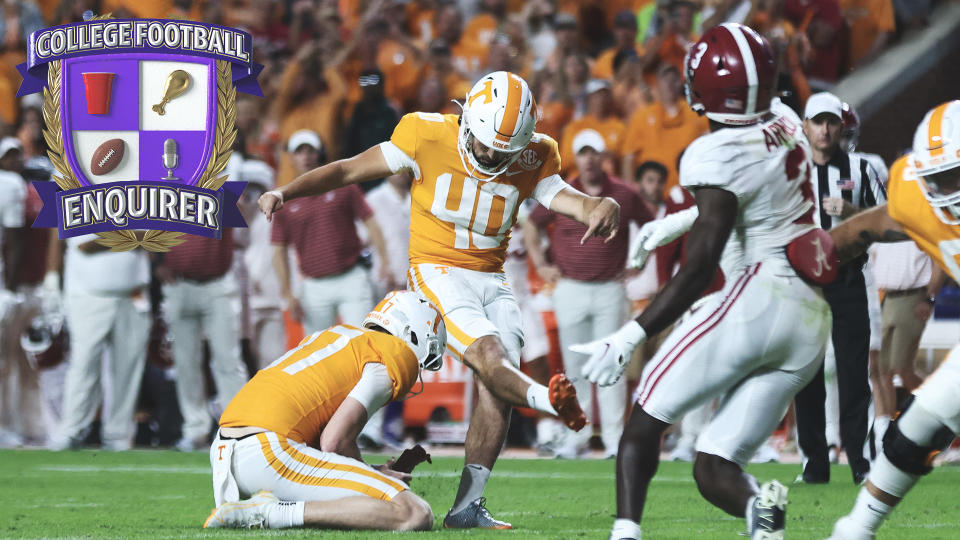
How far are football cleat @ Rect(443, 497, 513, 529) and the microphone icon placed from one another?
251 inches

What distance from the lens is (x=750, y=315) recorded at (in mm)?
4867

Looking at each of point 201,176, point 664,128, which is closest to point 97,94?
point 201,176

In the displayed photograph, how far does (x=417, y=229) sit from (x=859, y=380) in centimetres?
332

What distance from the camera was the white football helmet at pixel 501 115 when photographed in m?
6.28

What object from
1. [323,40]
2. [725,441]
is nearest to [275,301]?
[323,40]

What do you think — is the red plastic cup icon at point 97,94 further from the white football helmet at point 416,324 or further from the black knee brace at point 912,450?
the black knee brace at point 912,450

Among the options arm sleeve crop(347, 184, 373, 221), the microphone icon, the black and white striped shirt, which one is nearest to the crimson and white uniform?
the black and white striped shirt

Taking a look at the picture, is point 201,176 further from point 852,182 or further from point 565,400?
point 565,400

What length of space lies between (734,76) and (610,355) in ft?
3.86

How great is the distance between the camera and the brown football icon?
1177 centimetres

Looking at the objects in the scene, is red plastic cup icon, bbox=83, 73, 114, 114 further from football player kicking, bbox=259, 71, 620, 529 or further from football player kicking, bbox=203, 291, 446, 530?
football player kicking, bbox=203, 291, 446, 530

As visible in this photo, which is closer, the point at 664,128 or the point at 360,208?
the point at 360,208

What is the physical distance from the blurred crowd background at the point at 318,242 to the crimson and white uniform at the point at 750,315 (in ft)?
16.0

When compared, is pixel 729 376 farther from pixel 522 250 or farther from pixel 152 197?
pixel 152 197
